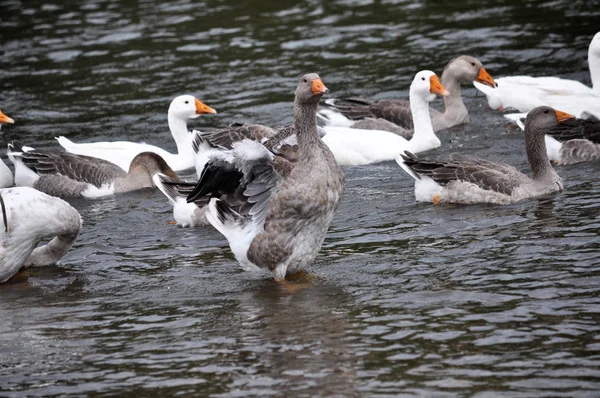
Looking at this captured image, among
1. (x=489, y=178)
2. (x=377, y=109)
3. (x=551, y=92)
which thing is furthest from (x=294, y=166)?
(x=551, y=92)

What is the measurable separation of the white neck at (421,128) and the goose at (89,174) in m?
3.48

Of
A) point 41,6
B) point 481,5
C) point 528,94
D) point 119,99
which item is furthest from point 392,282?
point 41,6

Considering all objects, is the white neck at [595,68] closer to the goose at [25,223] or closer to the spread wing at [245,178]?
the spread wing at [245,178]

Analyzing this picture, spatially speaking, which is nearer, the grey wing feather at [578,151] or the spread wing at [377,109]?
the grey wing feather at [578,151]

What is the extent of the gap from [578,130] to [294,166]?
17.2ft

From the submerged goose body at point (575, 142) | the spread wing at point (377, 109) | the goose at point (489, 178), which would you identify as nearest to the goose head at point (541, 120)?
the goose at point (489, 178)

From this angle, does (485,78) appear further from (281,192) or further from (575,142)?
(281,192)

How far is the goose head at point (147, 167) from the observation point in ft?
42.5

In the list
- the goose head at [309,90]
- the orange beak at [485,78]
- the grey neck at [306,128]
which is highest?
the goose head at [309,90]

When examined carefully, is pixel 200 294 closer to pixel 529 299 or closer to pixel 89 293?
pixel 89 293

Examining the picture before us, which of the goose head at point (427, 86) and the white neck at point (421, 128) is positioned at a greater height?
the goose head at point (427, 86)

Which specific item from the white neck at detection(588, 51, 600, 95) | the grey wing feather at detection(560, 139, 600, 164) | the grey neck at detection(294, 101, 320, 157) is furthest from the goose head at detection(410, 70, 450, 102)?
the grey neck at detection(294, 101, 320, 157)

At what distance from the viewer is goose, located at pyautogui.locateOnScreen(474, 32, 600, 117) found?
13984 mm

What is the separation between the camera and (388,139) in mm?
13781
